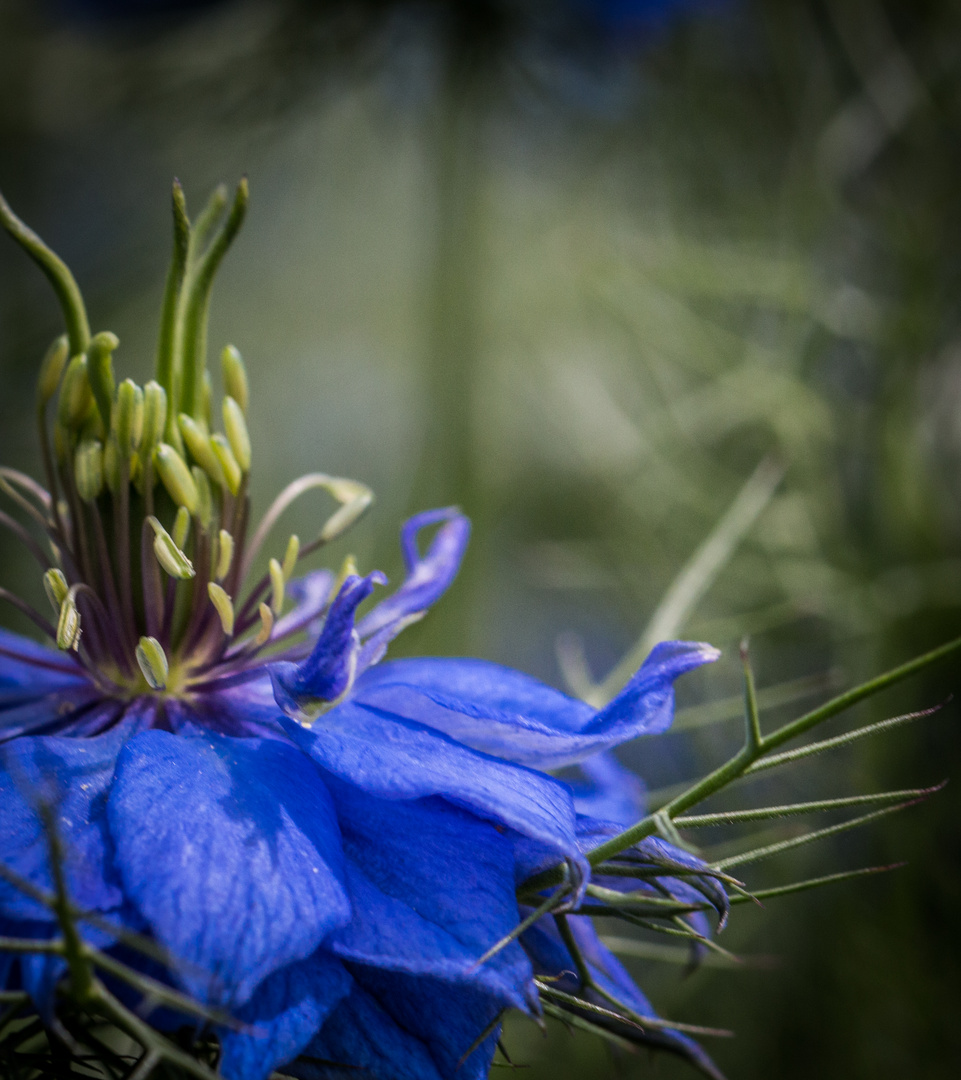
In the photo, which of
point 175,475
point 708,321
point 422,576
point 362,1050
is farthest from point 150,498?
point 708,321

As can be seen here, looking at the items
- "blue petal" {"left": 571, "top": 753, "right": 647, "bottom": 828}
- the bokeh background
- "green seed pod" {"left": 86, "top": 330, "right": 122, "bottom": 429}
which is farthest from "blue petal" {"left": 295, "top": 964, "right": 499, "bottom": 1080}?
the bokeh background

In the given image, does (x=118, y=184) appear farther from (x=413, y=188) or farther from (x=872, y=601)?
(x=872, y=601)

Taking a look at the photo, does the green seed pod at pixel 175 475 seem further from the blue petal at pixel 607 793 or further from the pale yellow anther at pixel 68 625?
the blue petal at pixel 607 793

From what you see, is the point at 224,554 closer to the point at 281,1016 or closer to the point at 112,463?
the point at 112,463

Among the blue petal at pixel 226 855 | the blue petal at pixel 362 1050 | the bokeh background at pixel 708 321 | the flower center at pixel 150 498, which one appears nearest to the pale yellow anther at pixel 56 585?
the flower center at pixel 150 498

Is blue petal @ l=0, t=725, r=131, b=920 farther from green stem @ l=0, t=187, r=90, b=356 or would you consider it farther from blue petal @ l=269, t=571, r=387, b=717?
green stem @ l=0, t=187, r=90, b=356

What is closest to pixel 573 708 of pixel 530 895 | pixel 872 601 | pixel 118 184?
pixel 530 895
